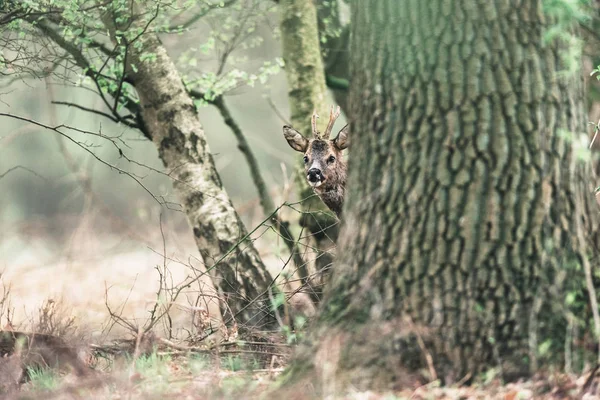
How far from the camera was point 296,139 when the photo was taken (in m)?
8.30

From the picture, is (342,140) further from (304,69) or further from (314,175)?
(304,69)

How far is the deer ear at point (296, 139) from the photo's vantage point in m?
8.28

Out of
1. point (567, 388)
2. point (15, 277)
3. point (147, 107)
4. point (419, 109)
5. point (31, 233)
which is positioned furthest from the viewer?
point (31, 233)

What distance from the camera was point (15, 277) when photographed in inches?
495

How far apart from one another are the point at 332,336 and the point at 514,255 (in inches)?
36.2

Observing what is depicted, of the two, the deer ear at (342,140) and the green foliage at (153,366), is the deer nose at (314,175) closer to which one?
the deer ear at (342,140)

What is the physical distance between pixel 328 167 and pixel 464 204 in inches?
159

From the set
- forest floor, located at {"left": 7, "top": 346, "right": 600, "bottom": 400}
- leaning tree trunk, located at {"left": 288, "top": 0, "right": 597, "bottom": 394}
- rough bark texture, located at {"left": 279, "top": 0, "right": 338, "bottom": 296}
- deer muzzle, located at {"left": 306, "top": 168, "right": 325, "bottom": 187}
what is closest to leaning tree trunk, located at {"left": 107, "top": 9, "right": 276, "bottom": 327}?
deer muzzle, located at {"left": 306, "top": 168, "right": 325, "bottom": 187}

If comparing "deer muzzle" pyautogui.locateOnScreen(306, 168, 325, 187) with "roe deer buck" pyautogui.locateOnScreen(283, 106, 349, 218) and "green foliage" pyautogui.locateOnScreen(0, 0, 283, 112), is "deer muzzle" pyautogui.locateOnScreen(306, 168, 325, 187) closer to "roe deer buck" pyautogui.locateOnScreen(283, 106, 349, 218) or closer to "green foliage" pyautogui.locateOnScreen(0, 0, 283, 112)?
"roe deer buck" pyautogui.locateOnScreen(283, 106, 349, 218)

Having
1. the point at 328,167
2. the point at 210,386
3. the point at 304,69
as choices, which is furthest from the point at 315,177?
the point at 210,386

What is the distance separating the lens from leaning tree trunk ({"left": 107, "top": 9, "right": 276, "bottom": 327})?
7.66 metres

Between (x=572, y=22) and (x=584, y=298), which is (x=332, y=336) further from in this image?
(x=572, y=22)

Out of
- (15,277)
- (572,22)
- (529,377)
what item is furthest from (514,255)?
(15,277)

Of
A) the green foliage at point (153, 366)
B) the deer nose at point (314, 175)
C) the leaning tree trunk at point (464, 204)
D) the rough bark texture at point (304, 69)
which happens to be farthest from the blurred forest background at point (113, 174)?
the leaning tree trunk at point (464, 204)
